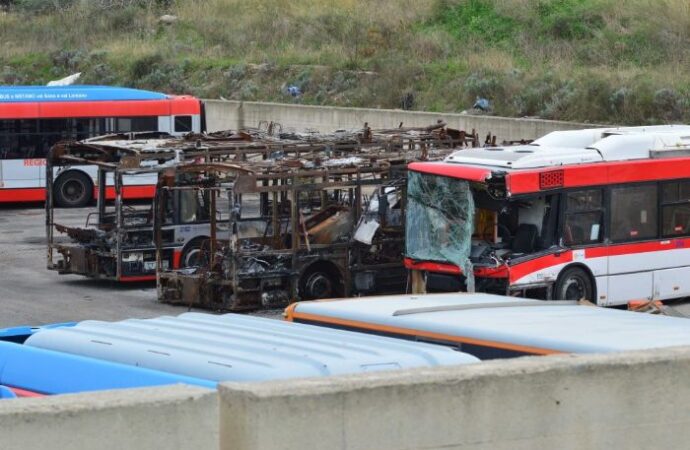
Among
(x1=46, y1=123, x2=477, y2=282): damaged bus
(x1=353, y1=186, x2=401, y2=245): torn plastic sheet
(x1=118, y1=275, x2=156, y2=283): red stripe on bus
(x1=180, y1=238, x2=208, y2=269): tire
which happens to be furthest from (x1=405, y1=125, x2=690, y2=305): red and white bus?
(x1=118, y1=275, x2=156, y2=283): red stripe on bus

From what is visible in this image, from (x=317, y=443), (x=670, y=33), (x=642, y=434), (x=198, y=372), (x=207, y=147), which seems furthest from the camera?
(x=670, y=33)

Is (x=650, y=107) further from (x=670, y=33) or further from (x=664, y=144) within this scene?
(x=664, y=144)

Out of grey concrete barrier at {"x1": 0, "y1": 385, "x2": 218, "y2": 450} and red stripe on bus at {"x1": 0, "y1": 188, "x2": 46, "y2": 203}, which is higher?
grey concrete barrier at {"x1": 0, "y1": 385, "x2": 218, "y2": 450}

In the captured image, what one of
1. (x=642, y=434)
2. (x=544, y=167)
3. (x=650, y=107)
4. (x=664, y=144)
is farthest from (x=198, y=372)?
(x=650, y=107)

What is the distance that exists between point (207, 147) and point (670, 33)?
63.2 feet

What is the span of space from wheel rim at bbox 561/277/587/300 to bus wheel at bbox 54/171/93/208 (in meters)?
17.7

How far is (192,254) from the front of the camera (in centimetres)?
2202

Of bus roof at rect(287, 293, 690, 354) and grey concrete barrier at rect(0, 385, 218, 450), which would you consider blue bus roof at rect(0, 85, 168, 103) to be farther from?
grey concrete barrier at rect(0, 385, 218, 450)

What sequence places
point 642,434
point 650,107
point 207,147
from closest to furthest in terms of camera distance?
point 642,434 → point 207,147 → point 650,107

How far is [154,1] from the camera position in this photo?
58.8 m

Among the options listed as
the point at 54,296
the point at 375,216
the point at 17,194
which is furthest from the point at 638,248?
the point at 17,194

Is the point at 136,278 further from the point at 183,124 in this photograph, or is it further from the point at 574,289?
the point at 183,124

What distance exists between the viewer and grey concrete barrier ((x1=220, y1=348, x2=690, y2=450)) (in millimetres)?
5188

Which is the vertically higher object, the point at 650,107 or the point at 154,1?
the point at 154,1
